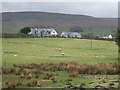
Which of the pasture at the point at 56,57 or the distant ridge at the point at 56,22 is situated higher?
the distant ridge at the point at 56,22

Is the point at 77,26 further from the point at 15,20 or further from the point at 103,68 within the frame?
the point at 103,68

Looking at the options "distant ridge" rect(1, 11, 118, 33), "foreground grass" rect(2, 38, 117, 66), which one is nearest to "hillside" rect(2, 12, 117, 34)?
"distant ridge" rect(1, 11, 118, 33)

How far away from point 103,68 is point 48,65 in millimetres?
5224

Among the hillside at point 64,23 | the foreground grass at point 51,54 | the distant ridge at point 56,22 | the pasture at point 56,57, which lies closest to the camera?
the pasture at point 56,57

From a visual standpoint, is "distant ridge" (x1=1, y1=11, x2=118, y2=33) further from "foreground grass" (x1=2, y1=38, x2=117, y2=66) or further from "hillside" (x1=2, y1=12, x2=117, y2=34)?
"foreground grass" (x1=2, y1=38, x2=117, y2=66)

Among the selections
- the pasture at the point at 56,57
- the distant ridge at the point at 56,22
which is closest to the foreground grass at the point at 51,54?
the pasture at the point at 56,57

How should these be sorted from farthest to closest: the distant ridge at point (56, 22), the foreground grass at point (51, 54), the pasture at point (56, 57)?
the distant ridge at point (56, 22)
the foreground grass at point (51, 54)
the pasture at point (56, 57)

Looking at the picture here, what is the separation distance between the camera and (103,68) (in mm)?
21938

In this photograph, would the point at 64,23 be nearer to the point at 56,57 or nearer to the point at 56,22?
the point at 56,22

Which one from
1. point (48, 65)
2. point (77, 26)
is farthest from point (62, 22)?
point (48, 65)

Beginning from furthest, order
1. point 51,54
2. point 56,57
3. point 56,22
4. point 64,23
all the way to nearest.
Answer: point 56,22
point 64,23
point 51,54
point 56,57

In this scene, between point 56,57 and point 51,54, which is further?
point 51,54

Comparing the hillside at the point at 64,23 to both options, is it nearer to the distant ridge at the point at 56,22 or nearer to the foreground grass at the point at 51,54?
the distant ridge at the point at 56,22

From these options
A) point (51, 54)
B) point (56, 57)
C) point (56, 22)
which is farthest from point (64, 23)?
point (56, 57)
